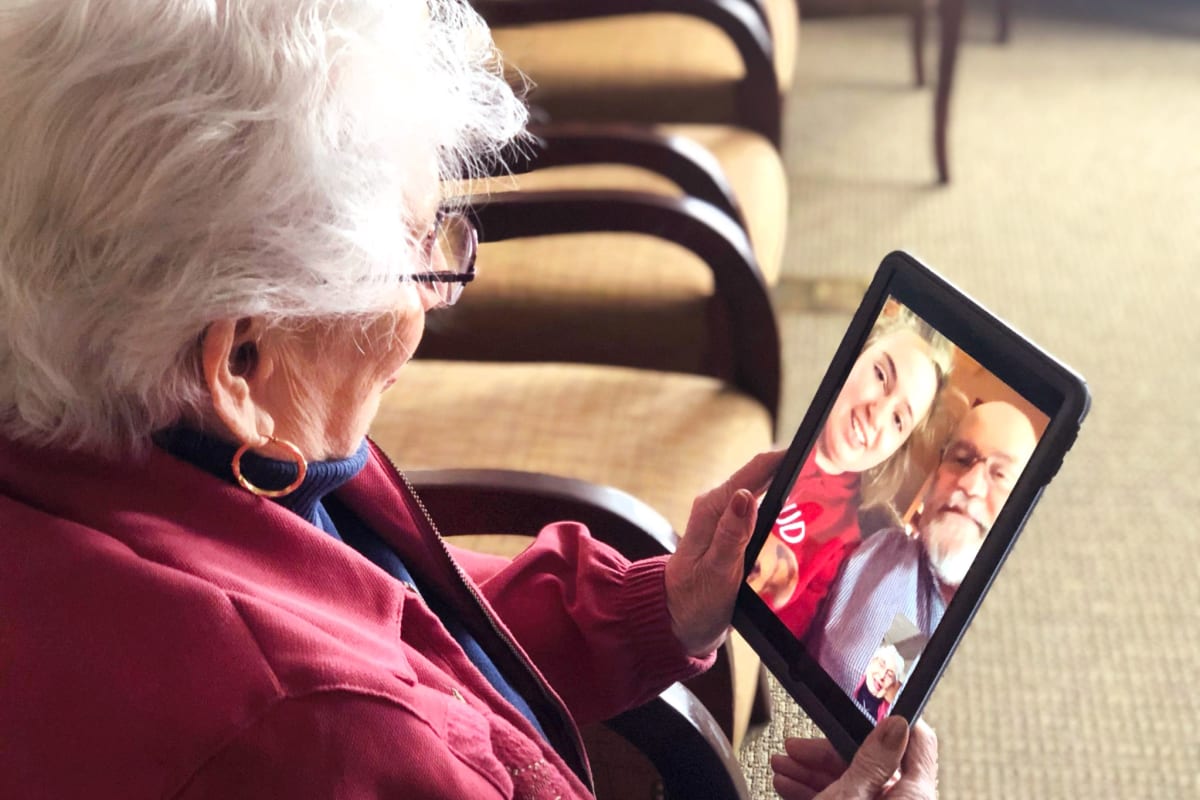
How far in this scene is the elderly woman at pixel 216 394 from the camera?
53cm

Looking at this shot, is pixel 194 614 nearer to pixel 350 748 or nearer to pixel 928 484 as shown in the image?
pixel 350 748

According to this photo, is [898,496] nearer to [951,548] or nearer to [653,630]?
[951,548]

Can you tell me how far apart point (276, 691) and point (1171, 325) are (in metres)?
2.06

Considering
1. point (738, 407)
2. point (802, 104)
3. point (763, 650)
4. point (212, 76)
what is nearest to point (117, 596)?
point (212, 76)

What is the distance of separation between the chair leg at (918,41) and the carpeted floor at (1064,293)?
5cm

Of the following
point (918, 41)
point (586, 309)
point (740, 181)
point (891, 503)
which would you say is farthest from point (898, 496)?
point (918, 41)

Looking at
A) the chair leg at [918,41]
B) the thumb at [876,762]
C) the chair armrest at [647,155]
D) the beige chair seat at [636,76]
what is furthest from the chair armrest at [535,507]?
the chair leg at [918,41]

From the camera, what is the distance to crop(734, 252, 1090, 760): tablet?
0.65 meters

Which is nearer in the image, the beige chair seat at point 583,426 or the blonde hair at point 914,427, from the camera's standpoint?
the blonde hair at point 914,427

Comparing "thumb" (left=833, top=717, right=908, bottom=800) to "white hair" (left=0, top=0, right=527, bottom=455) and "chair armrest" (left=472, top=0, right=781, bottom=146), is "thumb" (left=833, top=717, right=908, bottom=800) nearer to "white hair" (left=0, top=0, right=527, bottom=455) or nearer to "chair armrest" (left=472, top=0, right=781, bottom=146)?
"white hair" (left=0, top=0, right=527, bottom=455)

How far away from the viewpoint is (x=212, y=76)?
21.3 inches

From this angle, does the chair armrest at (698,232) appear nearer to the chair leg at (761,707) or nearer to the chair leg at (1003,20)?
the chair leg at (761,707)

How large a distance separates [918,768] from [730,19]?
140 centimetres

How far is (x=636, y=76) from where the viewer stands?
77.0 inches
